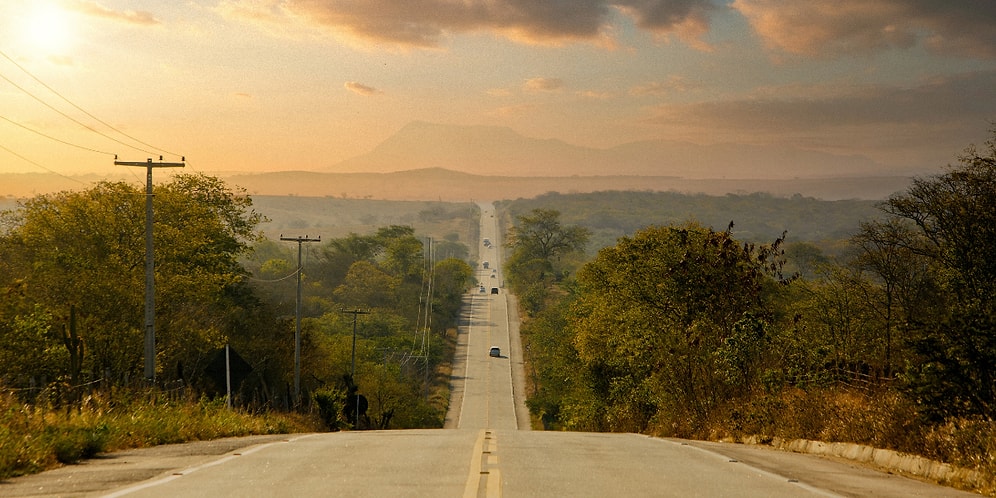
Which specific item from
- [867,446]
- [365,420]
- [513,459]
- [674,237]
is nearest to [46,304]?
[365,420]

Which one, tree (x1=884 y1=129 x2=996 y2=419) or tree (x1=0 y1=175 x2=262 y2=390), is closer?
tree (x1=884 y1=129 x2=996 y2=419)

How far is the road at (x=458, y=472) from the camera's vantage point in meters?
9.91

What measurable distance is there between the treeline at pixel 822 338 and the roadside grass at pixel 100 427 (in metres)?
13.3

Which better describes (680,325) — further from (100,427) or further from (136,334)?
(136,334)

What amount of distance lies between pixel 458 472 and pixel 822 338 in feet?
76.6

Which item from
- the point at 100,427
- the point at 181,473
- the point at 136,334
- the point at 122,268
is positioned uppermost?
the point at 122,268

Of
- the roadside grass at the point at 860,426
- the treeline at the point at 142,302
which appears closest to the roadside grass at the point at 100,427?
the treeline at the point at 142,302

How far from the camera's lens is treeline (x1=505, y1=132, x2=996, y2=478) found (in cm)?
1429

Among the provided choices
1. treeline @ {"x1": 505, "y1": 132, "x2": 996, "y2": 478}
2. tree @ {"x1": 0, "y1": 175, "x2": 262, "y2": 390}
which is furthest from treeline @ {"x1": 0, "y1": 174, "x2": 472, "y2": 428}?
treeline @ {"x1": 505, "y1": 132, "x2": 996, "y2": 478}

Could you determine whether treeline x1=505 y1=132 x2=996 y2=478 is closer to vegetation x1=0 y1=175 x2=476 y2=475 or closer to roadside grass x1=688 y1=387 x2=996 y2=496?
roadside grass x1=688 y1=387 x2=996 y2=496

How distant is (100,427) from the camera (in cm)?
1551

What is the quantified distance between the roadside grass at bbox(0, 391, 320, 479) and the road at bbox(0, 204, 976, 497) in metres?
0.46

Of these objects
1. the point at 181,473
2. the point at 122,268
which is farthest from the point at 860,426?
the point at 122,268

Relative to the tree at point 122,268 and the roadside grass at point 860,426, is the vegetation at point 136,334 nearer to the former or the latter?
the tree at point 122,268
